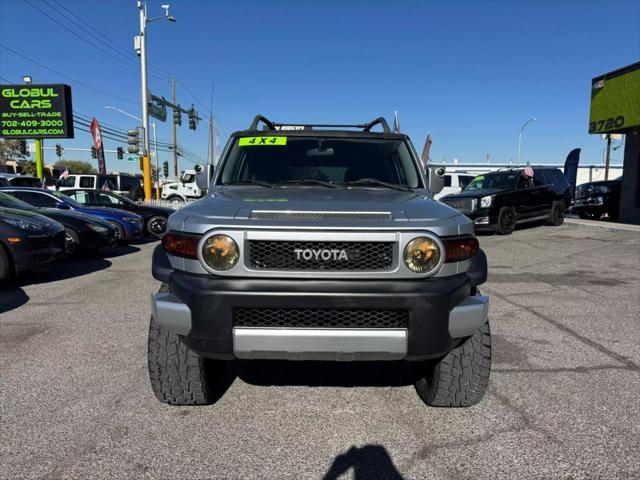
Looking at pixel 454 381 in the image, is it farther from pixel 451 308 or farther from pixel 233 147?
pixel 233 147

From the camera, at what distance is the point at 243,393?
10.9ft

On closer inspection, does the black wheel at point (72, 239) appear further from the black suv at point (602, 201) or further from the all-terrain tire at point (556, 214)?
the black suv at point (602, 201)

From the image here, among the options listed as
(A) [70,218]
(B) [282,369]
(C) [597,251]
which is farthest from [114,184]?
(B) [282,369]

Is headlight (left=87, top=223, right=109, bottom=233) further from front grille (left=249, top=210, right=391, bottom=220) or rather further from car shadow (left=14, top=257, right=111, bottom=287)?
front grille (left=249, top=210, right=391, bottom=220)

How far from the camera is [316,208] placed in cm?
270

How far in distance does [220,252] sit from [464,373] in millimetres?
1665

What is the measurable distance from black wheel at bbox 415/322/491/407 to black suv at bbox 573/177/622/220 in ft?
57.0

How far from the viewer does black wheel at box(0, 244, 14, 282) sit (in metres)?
6.59

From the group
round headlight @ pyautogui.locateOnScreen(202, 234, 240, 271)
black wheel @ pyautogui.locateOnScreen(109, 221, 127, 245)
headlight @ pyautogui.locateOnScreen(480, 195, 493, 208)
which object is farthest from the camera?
headlight @ pyautogui.locateOnScreen(480, 195, 493, 208)

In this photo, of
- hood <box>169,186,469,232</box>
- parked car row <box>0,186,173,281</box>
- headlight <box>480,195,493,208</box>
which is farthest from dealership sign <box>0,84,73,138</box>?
hood <box>169,186,469,232</box>

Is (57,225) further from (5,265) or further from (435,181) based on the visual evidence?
(435,181)

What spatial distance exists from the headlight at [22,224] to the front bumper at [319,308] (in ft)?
18.4

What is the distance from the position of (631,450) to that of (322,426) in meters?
1.72

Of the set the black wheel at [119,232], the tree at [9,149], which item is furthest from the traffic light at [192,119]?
the tree at [9,149]
